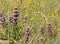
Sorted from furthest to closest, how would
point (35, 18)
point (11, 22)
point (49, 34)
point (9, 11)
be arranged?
point (9, 11) < point (35, 18) < point (11, 22) < point (49, 34)

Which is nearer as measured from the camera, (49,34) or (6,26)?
(49,34)

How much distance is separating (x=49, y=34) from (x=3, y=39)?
972 millimetres

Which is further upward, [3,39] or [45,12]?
[45,12]

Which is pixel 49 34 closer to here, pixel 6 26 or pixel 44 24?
pixel 44 24

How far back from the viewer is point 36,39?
3828 millimetres

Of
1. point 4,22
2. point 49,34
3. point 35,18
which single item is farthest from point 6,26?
point 49,34

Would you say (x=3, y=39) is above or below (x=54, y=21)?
below

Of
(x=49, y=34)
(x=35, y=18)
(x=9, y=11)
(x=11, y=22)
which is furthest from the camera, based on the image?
(x=9, y=11)

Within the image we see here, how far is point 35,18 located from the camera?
176 inches

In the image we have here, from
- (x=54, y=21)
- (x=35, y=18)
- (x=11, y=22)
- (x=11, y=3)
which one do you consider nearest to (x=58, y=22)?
(x=54, y=21)

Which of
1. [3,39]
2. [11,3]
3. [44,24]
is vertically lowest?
[3,39]

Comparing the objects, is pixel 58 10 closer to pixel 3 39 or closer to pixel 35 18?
pixel 35 18

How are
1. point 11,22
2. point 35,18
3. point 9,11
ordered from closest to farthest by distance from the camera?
point 11,22, point 35,18, point 9,11

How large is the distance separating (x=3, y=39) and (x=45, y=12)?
96 cm
